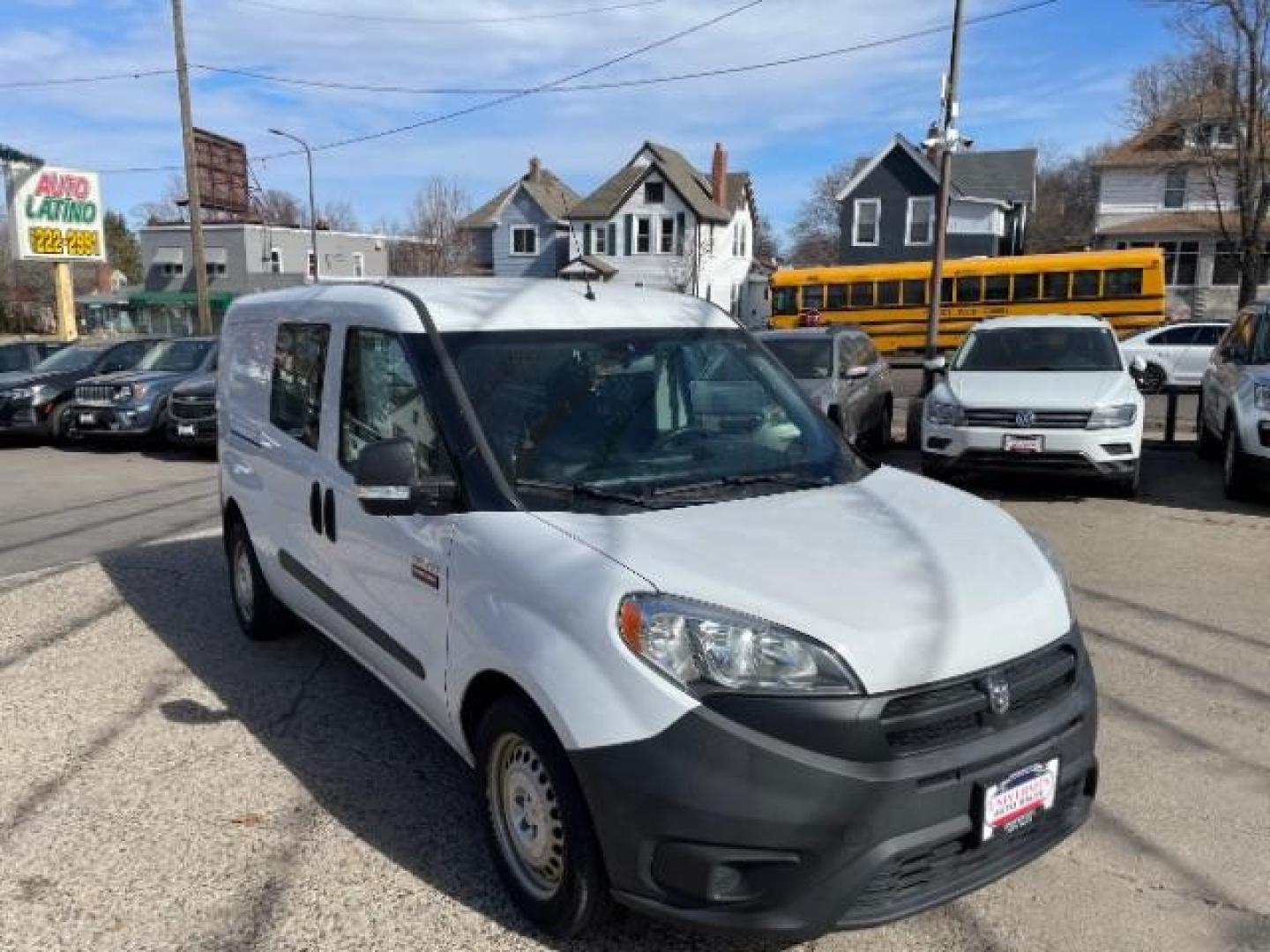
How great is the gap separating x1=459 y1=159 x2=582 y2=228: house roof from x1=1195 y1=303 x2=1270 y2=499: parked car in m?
41.5

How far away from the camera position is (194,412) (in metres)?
13.0

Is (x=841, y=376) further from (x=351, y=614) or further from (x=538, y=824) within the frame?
(x=538, y=824)

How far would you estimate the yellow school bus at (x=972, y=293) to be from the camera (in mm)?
27188

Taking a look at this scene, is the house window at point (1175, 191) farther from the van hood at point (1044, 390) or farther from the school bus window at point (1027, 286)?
the van hood at point (1044, 390)

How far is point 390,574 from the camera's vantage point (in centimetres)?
346

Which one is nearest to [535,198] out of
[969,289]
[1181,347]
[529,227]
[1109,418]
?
[529,227]

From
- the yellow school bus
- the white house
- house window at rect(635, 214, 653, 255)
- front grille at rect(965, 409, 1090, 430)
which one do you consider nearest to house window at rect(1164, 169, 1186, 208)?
the yellow school bus

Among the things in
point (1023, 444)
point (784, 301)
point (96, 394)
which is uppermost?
point (784, 301)

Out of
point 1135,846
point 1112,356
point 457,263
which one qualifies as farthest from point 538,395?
point 457,263

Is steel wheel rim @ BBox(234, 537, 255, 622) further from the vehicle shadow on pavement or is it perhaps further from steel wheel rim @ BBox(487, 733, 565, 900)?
steel wheel rim @ BBox(487, 733, 565, 900)

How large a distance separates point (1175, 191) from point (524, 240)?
30420 mm

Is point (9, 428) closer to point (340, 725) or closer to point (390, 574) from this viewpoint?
point (340, 725)

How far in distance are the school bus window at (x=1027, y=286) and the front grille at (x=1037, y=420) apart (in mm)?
21339

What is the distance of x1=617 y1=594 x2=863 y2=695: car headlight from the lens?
2.39m
